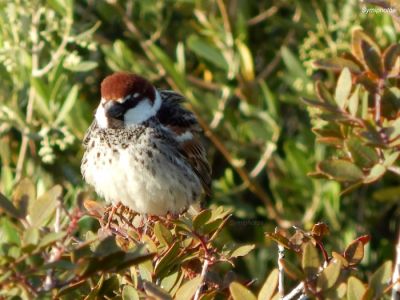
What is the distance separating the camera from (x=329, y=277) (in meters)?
1.92

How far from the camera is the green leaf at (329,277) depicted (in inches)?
75.7

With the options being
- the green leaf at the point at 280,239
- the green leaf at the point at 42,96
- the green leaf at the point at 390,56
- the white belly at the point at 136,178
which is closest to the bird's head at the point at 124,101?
the white belly at the point at 136,178

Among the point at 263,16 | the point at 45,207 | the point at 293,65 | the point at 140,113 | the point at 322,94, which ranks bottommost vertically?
the point at 293,65

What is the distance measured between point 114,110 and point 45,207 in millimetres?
1939

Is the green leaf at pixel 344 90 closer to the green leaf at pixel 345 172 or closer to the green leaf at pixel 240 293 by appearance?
the green leaf at pixel 345 172

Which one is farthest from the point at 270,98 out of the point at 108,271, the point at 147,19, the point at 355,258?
the point at 108,271

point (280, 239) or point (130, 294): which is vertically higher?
point (130, 294)

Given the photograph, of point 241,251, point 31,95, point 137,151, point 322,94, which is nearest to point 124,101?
point 137,151

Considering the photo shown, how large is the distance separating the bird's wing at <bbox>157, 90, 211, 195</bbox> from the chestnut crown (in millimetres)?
181

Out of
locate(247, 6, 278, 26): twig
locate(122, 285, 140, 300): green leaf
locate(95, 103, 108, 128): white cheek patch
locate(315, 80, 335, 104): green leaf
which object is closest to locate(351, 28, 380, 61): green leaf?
locate(315, 80, 335, 104): green leaf

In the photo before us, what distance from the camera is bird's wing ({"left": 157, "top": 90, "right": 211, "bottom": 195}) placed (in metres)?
3.97

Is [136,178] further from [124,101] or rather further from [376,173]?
[376,173]

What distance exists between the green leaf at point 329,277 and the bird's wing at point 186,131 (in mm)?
2041

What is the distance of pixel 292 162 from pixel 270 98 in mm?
291
